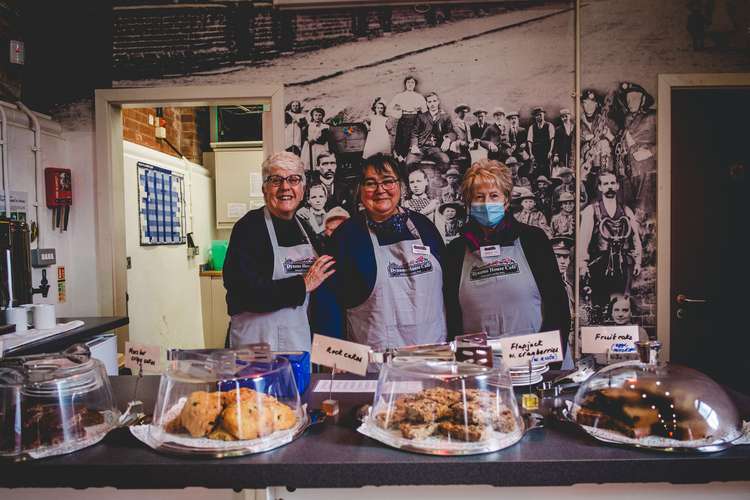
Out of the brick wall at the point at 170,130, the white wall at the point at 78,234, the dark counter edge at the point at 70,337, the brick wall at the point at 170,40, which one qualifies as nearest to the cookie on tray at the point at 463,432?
the dark counter edge at the point at 70,337

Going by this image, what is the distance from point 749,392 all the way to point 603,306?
1.01 m

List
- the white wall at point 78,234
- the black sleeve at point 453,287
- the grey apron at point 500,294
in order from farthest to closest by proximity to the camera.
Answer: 1. the white wall at point 78,234
2. the black sleeve at point 453,287
3. the grey apron at point 500,294

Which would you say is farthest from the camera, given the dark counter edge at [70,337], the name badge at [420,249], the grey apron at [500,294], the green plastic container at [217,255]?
the green plastic container at [217,255]

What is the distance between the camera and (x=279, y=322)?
295 centimetres

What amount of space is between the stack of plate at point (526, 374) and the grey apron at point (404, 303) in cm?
109

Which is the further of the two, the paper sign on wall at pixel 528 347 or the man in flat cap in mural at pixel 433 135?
the man in flat cap in mural at pixel 433 135

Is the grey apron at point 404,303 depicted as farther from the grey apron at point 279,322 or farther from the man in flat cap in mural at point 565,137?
the man in flat cap in mural at point 565,137

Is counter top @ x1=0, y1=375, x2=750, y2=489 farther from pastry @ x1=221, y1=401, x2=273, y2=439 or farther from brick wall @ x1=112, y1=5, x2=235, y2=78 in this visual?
brick wall @ x1=112, y1=5, x2=235, y2=78

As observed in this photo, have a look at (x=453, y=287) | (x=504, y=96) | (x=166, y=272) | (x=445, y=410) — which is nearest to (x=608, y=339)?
(x=445, y=410)

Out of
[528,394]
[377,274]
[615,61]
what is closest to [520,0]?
[615,61]

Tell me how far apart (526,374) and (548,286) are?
1157 millimetres

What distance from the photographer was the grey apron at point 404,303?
294cm

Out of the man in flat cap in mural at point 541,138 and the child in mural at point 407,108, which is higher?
the child in mural at point 407,108

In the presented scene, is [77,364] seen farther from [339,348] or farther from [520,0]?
[520,0]
